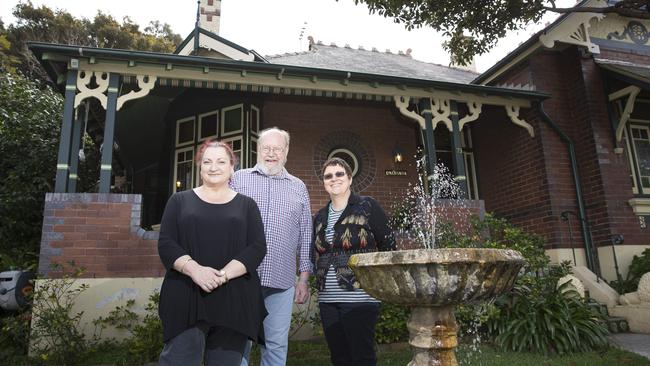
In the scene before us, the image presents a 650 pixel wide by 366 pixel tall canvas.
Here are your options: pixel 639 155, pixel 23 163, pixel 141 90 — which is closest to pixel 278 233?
pixel 141 90

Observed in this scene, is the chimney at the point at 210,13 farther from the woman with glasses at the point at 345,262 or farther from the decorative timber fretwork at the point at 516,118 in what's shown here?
the woman with glasses at the point at 345,262

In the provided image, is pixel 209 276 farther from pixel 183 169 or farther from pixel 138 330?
pixel 183 169

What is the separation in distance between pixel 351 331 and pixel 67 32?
24274 mm

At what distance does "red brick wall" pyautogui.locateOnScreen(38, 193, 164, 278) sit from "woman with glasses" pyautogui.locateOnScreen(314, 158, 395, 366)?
330cm

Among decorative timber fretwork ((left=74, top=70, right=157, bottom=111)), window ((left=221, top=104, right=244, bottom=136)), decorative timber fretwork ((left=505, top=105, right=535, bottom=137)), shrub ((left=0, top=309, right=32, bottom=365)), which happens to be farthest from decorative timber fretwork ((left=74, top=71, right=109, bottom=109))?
decorative timber fretwork ((left=505, top=105, right=535, bottom=137))

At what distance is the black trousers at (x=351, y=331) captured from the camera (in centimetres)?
240

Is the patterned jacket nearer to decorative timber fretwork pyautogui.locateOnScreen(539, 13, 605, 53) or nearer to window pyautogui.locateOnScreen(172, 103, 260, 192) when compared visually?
window pyautogui.locateOnScreen(172, 103, 260, 192)

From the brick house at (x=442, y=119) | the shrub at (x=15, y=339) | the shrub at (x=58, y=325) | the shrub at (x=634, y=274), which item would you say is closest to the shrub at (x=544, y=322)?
the shrub at (x=634, y=274)

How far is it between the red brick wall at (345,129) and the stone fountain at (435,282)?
5561mm

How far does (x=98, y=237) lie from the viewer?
16.7 feet

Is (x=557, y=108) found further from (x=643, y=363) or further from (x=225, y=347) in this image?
(x=225, y=347)

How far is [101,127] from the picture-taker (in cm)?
872

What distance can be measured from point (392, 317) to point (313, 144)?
4205mm

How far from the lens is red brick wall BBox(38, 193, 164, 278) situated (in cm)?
498
